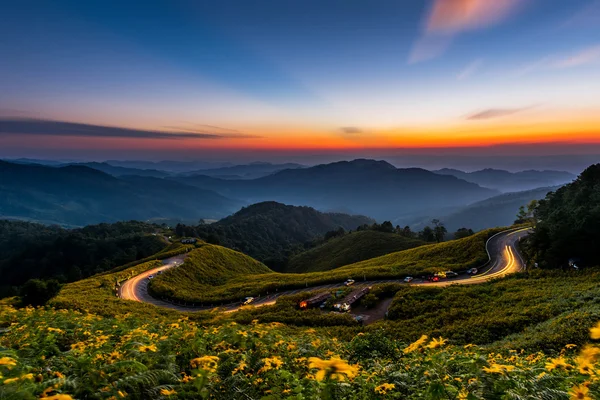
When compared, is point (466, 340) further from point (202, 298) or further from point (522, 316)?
point (202, 298)

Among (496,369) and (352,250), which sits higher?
(496,369)

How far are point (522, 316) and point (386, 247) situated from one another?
6990 centimetres

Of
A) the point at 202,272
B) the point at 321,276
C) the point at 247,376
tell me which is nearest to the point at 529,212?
the point at 321,276

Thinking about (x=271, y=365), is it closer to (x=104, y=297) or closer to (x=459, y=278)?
(x=104, y=297)

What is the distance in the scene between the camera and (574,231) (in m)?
29.9

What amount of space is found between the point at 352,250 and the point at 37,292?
7678cm

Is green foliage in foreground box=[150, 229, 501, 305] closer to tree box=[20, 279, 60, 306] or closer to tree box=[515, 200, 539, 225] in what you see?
tree box=[515, 200, 539, 225]

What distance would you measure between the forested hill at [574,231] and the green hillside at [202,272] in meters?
44.1

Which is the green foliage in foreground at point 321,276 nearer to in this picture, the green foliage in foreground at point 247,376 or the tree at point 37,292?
the tree at point 37,292

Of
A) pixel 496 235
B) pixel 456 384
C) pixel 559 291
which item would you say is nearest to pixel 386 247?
pixel 496 235

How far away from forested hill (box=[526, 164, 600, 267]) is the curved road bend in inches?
151

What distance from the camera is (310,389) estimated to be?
3988 mm

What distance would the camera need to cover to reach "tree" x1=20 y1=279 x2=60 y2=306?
2867 cm

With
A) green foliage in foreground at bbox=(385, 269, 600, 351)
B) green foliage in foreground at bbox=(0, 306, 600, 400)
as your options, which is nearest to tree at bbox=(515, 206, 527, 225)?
green foliage in foreground at bbox=(385, 269, 600, 351)
